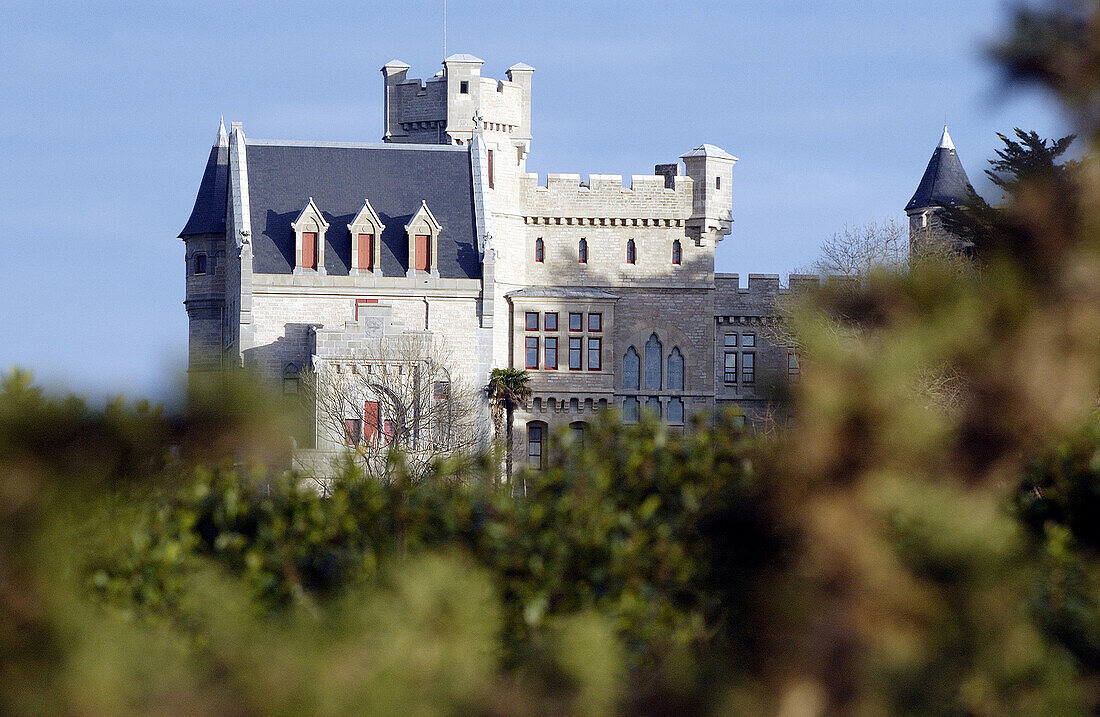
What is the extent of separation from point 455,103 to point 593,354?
9.67 meters

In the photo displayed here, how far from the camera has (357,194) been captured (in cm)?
4475

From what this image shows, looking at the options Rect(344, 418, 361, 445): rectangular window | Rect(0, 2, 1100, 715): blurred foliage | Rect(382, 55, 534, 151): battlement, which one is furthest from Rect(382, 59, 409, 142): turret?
Rect(0, 2, 1100, 715): blurred foliage

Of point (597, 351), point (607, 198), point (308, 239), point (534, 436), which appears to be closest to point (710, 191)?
point (607, 198)

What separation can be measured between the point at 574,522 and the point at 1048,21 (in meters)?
3.08

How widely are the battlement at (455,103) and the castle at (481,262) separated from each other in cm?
6

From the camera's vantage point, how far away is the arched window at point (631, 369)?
49281 millimetres

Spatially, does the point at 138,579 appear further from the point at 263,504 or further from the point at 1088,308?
the point at 1088,308

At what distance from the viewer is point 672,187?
51219mm

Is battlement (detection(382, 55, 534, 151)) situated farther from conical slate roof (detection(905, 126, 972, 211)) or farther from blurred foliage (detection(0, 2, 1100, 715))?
blurred foliage (detection(0, 2, 1100, 715))

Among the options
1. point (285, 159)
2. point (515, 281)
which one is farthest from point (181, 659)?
point (515, 281)

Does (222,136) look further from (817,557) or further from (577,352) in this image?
(817,557)

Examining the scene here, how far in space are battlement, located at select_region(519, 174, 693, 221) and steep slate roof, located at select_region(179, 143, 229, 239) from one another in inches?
388

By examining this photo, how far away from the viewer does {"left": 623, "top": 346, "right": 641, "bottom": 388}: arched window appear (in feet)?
162

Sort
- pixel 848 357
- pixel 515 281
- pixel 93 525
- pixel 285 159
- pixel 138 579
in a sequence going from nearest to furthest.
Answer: pixel 848 357
pixel 93 525
pixel 138 579
pixel 285 159
pixel 515 281
